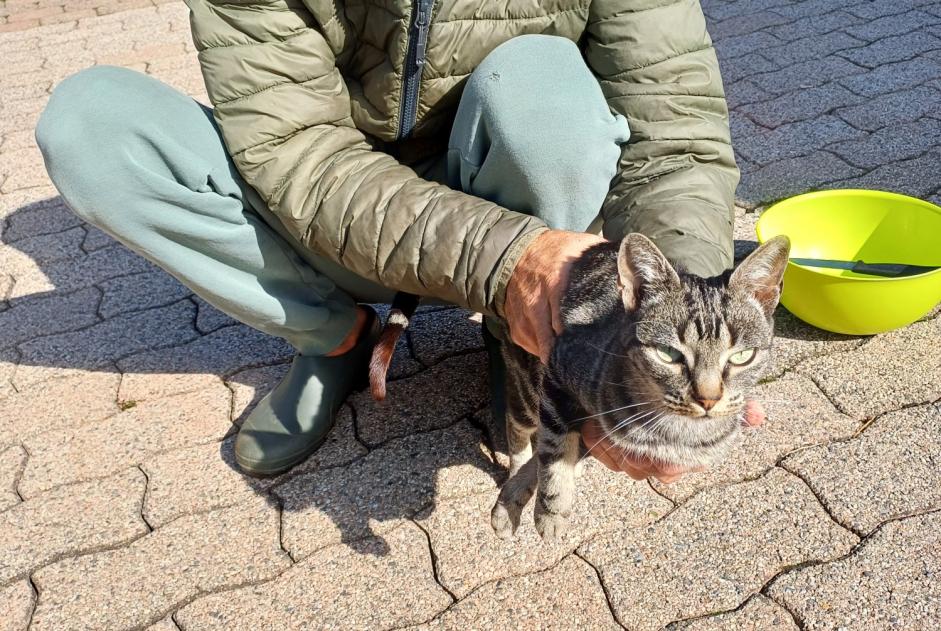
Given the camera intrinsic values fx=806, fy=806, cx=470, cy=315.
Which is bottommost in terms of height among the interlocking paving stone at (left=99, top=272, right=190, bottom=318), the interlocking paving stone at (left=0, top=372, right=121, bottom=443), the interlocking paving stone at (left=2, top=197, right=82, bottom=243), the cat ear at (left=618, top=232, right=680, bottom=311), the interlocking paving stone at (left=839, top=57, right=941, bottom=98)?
the interlocking paving stone at (left=2, top=197, right=82, bottom=243)

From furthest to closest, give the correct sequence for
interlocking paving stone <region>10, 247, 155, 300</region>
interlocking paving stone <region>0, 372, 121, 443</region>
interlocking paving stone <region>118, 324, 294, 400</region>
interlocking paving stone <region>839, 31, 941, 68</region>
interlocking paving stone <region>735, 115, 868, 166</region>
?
interlocking paving stone <region>839, 31, 941, 68</region> → interlocking paving stone <region>735, 115, 868, 166</region> → interlocking paving stone <region>10, 247, 155, 300</region> → interlocking paving stone <region>118, 324, 294, 400</region> → interlocking paving stone <region>0, 372, 121, 443</region>

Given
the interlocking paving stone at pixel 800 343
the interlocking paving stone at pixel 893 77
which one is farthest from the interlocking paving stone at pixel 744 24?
the interlocking paving stone at pixel 800 343

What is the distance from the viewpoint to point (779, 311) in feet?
9.04

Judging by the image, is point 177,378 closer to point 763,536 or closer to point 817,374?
point 763,536

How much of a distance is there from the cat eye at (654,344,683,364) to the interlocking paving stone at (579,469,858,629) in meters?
0.62

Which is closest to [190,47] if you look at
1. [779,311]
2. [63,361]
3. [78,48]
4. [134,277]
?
[78,48]

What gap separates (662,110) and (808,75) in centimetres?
257

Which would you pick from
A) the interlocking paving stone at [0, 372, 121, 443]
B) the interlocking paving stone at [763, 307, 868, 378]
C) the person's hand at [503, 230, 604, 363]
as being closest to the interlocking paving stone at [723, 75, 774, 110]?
the interlocking paving stone at [763, 307, 868, 378]

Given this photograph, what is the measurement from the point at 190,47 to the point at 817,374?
14.2 feet

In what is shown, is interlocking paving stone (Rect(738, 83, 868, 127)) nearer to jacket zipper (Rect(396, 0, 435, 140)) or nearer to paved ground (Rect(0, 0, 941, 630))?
paved ground (Rect(0, 0, 941, 630))

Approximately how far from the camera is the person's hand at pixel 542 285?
5.77 feet

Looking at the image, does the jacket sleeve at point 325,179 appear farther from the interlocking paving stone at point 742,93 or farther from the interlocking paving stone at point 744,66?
Answer: the interlocking paving stone at point 744,66

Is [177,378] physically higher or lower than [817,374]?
lower

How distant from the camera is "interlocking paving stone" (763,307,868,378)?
253 cm
